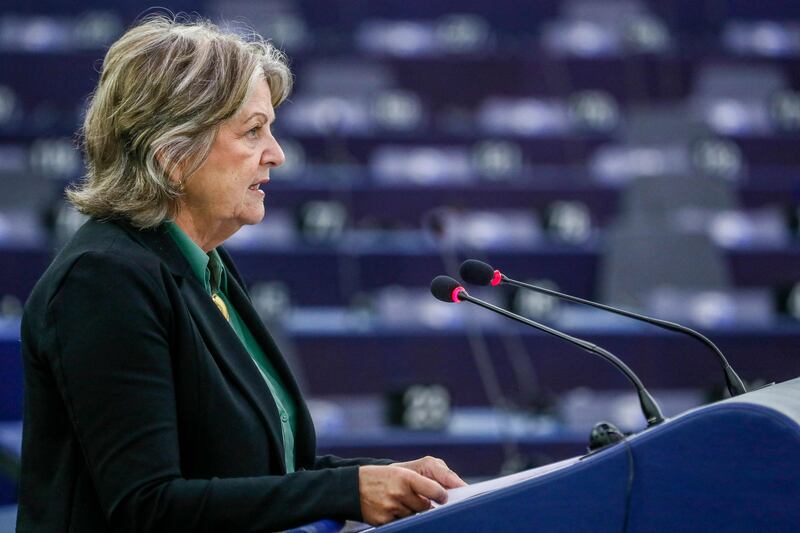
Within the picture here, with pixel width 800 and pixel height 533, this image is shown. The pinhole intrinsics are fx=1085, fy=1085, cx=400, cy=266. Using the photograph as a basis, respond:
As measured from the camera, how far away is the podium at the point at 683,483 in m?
0.88

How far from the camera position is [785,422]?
880mm

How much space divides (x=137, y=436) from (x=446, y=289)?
438 mm

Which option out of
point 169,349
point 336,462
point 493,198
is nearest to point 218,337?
point 169,349

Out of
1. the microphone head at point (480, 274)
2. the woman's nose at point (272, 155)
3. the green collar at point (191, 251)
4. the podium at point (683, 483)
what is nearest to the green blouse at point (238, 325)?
the green collar at point (191, 251)

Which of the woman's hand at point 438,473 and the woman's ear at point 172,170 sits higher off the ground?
the woman's ear at point 172,170

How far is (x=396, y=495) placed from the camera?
1.03m

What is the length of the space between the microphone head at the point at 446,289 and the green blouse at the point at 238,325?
22cm

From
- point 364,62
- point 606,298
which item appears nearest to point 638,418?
point 606,298

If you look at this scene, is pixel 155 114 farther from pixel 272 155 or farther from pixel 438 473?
pixel 438 473

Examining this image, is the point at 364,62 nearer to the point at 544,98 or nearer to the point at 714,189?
the point at 544,98

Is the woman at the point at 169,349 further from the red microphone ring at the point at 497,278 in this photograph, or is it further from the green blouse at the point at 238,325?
the red microphone ring at the point at 497,278

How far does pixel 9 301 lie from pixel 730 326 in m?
2.50

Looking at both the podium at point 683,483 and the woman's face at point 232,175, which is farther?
the woman's face at point 232,175

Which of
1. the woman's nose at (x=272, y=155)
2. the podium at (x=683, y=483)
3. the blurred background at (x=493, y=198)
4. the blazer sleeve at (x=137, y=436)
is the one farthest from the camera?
the blurred background at (x=493, y=198)
